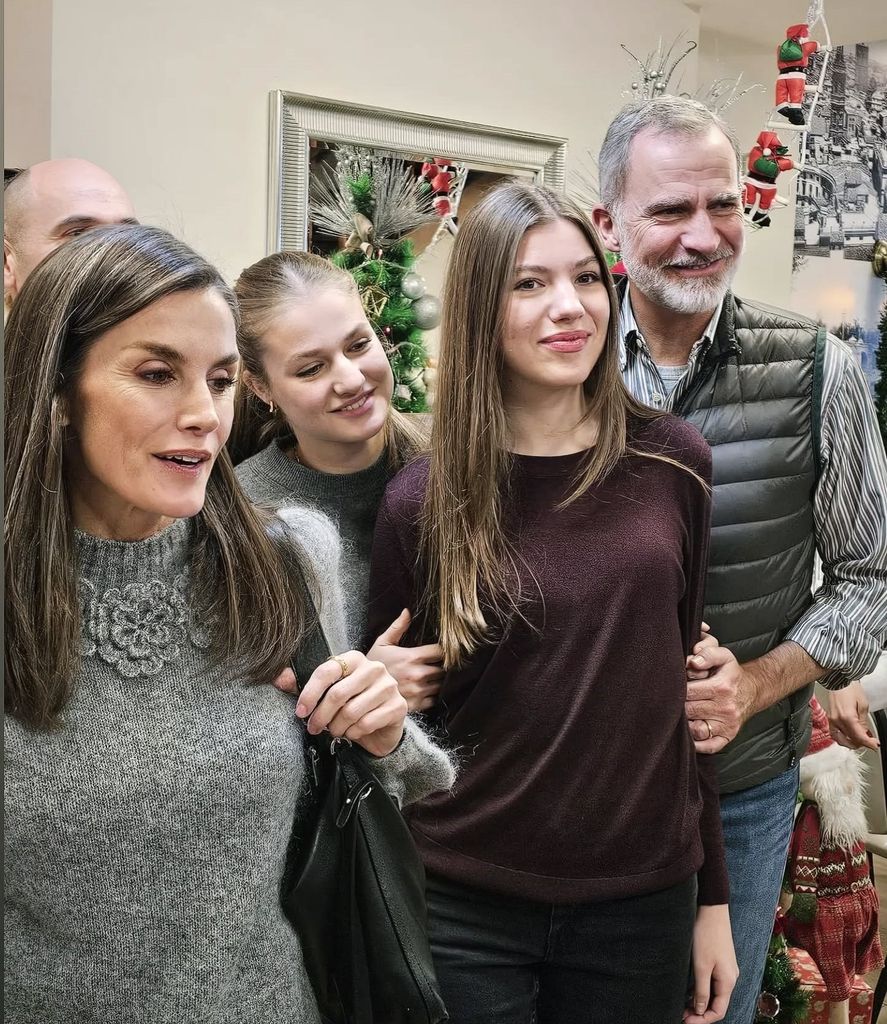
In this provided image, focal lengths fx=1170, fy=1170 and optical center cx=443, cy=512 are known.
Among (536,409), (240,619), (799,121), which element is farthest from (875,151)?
(240,619)

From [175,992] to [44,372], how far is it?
584mm

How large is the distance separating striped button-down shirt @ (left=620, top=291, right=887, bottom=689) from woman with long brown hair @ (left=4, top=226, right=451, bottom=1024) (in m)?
0.76

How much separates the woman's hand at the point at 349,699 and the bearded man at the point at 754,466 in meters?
0.63

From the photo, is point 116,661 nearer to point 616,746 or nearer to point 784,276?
point 616,746

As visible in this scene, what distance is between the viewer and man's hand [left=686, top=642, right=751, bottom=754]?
152 cm

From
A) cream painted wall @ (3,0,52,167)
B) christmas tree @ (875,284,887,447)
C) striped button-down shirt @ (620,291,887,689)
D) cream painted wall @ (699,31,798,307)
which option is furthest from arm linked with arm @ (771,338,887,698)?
christmas tree @ (875,284,887,447)

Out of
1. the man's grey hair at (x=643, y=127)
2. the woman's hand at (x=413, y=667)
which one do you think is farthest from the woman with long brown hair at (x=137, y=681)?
the man's grey hair at (x=643, y=127)

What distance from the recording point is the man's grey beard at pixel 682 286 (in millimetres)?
1669

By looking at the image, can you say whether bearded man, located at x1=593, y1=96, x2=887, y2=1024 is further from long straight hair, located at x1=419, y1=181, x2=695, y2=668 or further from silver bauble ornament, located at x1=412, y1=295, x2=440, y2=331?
silver bauble ornament, located at x1=412, y1=295, x2=440, y2=331

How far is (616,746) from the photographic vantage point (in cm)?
137

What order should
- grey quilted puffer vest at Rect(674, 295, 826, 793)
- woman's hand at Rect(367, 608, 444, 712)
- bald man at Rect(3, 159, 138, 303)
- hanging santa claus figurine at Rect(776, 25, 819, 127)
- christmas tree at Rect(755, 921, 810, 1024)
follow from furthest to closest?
1. hanging santa claus figurine at Rect(776, 25, 819, 127)
2. christmas tree at Rect(755, 921, 810, 1024)
3. bald man at Rect(3, 159, 138, 303)
4. grey quilted puffer vest at Rect(674, 295, 826, 793)
5. woman's hand at Rect(367, 608, 444, 712)

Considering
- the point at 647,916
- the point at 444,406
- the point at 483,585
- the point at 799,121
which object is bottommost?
the point at 647,916

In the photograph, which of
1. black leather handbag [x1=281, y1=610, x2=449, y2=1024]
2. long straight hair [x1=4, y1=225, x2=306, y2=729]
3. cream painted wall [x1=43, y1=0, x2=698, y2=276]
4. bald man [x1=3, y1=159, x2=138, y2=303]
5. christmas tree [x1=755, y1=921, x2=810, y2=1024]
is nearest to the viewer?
long straight hair [x1=4, y1=225, x2=306, y2=729]

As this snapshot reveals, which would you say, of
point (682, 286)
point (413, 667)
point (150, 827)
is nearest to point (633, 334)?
point (682, 286)
